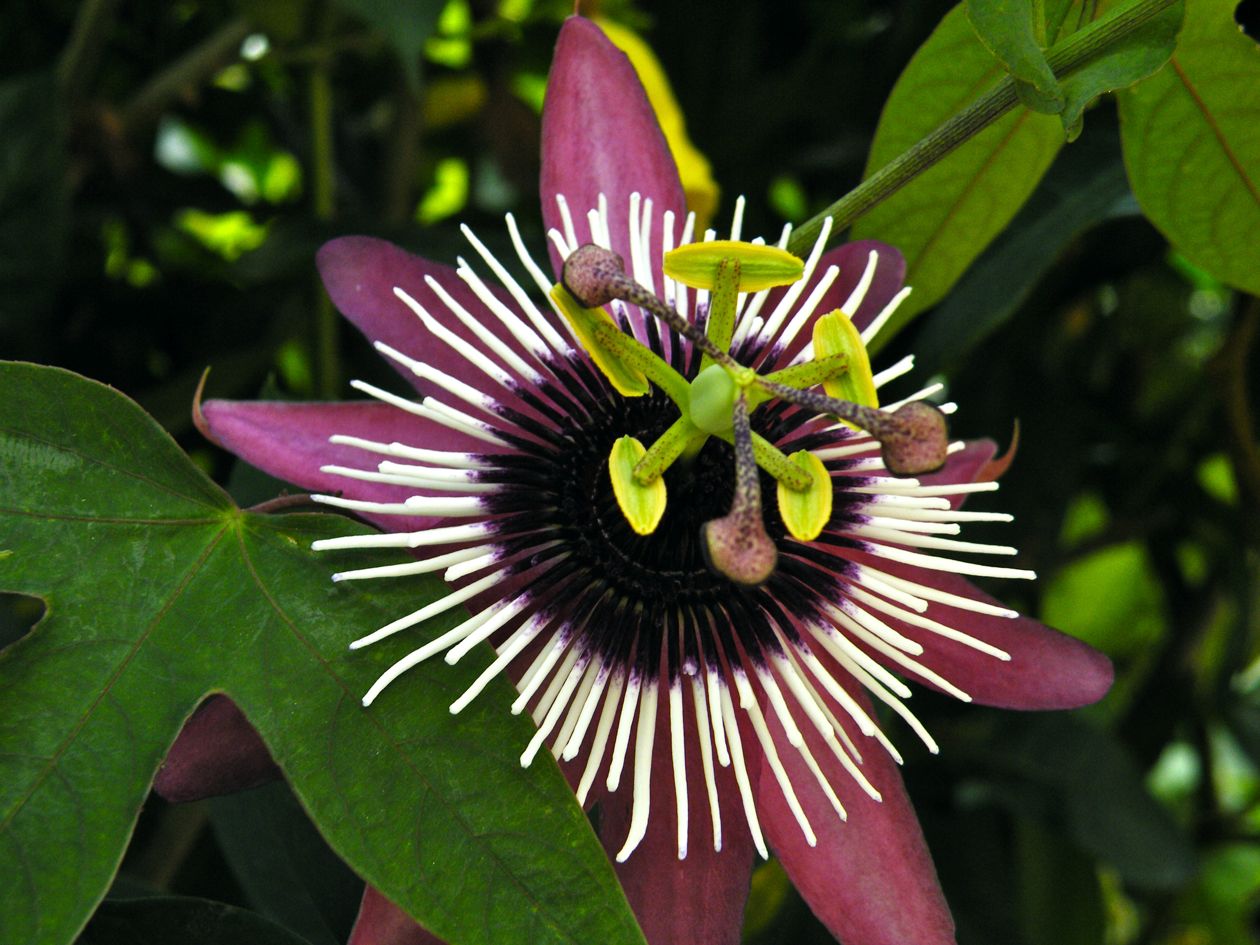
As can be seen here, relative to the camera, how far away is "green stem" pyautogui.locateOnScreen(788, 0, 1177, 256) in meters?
0.73

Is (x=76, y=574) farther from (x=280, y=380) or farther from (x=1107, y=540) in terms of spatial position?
(x=1107, y=540)

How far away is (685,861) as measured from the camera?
0.76 meters

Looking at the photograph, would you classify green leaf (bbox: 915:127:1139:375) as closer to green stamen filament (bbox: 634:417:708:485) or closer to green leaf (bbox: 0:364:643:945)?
green stamen filament (bbox: 634:417:708:485)

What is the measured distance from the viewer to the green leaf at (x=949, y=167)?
872mm

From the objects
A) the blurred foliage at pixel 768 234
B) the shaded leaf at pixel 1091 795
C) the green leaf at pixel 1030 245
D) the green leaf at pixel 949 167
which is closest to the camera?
the green leaf at pixel 949 167

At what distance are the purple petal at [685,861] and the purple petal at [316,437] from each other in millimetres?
194

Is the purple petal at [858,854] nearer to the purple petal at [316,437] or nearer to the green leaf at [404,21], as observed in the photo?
the purple petal at [316,437]

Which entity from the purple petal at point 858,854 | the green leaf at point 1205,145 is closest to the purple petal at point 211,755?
the purple petal at point 858,854

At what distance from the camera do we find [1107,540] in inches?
67.1

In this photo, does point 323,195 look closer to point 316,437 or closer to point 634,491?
point 316,437

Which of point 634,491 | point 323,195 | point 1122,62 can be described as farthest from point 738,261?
point 323,195

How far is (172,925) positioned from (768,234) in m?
1.10

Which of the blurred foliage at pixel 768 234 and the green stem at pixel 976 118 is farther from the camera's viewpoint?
the blurred foliage at pixel 768 234

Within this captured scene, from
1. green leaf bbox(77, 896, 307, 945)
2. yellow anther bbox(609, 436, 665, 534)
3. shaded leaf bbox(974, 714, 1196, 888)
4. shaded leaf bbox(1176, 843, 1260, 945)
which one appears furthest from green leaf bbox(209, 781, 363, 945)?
shaded leaf bbox(1176, 843, 1260, 945)
